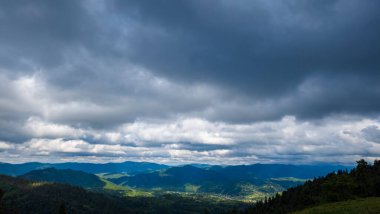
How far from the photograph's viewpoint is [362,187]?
15500 cm

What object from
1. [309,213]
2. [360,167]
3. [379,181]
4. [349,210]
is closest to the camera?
[349,210]

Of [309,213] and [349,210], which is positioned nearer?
[349,210]

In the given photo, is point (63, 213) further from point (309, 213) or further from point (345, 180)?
point (345, 180)

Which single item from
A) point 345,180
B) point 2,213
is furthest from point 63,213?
point 345,180

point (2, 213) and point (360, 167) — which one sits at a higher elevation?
point (360, 167)

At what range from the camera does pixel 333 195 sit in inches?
5965

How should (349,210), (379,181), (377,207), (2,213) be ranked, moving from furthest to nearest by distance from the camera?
(379,181) < (2,213) < (349,210) < (377,207)

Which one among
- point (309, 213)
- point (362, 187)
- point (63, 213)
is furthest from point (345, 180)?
point (63, 213)

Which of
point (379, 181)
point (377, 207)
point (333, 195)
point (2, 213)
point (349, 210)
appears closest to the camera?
point (377, 207)

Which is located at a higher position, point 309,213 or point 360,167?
point 360,167

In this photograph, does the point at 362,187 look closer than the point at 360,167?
Yes

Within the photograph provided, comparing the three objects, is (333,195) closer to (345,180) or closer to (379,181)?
(345,180)

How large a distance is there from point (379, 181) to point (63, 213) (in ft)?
490

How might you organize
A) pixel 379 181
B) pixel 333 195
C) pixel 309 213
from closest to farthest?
pixel 309 213 < pixel 333 195 < pixel 379 181
